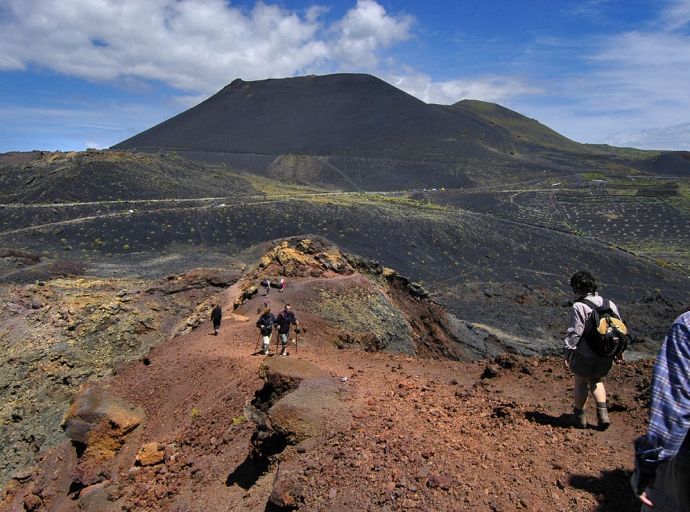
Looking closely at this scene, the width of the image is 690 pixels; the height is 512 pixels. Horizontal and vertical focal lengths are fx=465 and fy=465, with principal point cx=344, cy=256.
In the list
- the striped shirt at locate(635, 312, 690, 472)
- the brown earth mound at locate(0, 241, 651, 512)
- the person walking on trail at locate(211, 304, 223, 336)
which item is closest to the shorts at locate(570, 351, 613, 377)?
the brown earth mound at locate(0, 241, 651, 512)

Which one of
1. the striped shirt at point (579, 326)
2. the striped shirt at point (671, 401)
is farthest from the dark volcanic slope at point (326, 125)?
the striped shirt at point (671, 401)

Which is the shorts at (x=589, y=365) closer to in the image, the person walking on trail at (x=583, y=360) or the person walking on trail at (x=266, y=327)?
the person walking on trail at (x=583, y=360)

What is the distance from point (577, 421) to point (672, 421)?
2447 millimetres

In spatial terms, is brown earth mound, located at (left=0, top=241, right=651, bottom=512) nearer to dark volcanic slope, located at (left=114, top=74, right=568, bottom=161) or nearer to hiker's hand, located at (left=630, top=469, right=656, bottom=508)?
hiker's hand, located at (left=630, top=469, right=656, bottom=508)

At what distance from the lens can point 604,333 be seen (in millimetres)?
4020

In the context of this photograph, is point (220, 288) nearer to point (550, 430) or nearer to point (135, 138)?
point (550, 430)

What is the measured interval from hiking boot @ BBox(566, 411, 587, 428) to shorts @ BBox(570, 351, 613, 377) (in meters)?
0.37

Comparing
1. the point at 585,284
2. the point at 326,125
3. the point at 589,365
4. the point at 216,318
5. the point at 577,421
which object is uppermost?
the point at 326,125

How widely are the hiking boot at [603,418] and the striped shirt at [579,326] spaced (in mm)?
560

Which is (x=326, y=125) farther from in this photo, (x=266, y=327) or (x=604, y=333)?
(x=604, y=333)

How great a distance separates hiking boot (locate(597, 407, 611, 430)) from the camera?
13.9 feet

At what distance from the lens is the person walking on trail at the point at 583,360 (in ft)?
13.5

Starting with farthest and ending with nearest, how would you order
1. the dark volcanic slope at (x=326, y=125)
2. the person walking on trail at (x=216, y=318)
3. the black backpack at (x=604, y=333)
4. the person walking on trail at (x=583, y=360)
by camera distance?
the dark volcanic slope at (x=326, y=125) < the person walking on trail at (x=216, y=318) < the person walking on trail at (x=583, y=360) < the black backpack at (x=604, y=333)

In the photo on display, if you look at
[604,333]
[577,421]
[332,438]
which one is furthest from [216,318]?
[604,333]
